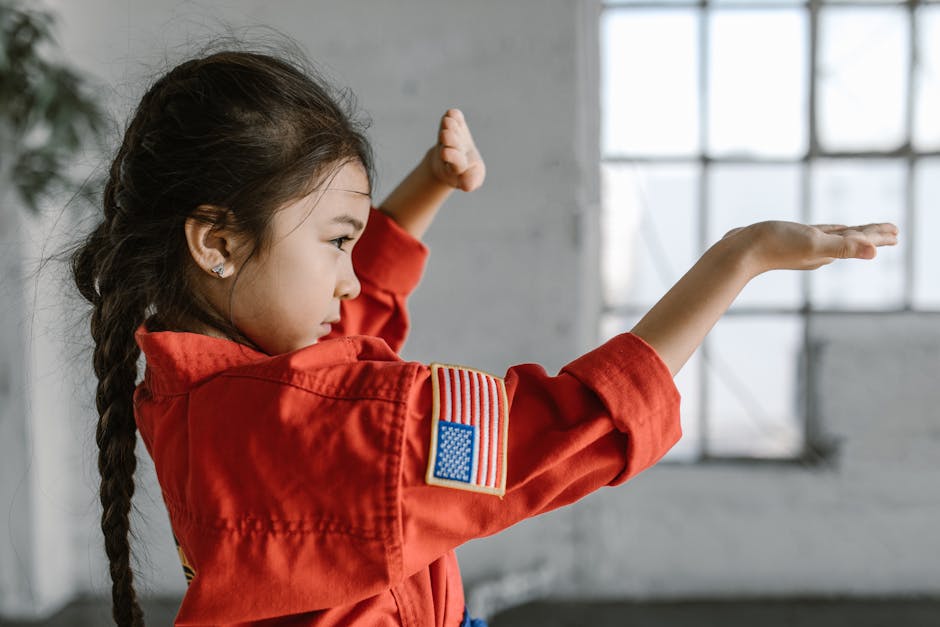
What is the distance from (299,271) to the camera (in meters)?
0.64

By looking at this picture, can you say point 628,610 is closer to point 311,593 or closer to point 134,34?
point 311,593

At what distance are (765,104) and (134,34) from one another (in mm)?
1601

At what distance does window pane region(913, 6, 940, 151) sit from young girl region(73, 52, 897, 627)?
1.77m

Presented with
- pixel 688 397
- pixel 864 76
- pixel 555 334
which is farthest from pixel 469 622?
pixel 864 76

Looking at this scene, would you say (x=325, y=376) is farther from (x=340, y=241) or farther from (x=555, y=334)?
(x=555, y=334)

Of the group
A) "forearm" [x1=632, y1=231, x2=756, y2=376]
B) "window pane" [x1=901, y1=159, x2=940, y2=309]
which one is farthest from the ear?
"window pane" [x1=901, y1=159, x2=940, y2=309]

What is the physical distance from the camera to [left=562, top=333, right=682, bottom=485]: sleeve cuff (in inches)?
19.7

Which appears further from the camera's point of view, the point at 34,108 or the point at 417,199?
the point at 34,108

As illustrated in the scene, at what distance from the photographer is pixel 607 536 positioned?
6.69ft

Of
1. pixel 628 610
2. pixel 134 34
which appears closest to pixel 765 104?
pixel 628 610

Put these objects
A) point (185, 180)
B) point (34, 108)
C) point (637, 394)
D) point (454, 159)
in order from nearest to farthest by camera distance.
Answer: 1. point (637, 394)
2. point (185, 180)
3. point (454, 159)
4. point (34, 108)

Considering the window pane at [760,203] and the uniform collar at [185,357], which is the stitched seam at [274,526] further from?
the window pane at [760,203]

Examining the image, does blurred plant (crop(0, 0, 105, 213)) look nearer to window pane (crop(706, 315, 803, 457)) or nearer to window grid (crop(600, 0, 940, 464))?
window grid (crop(600, 0, 940, 464))

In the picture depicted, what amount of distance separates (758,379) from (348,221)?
66.7 inches
